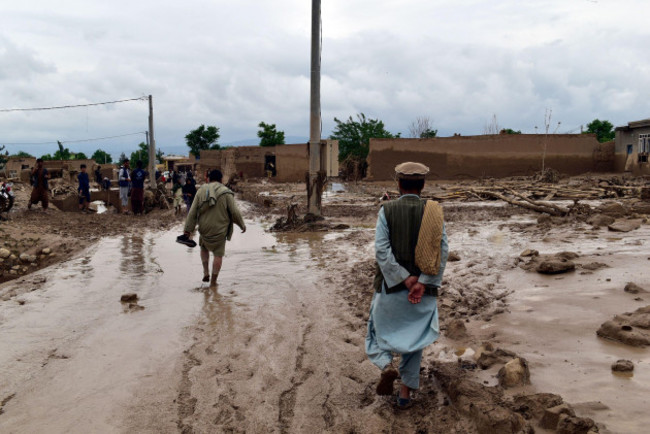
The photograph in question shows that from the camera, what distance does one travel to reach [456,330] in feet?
15.2

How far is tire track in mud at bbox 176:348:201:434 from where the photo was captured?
127 inches

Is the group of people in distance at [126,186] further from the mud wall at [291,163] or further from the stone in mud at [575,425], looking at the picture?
the mud wall at [291,163]

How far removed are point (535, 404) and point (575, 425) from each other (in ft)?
1.06

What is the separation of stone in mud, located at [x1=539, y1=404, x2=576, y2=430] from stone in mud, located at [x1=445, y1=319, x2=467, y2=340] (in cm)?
164

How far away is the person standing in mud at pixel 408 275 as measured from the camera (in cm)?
326

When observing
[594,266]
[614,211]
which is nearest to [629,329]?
[594,266]

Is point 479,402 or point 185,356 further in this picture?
point 185,356

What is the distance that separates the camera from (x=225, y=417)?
3.34 metres

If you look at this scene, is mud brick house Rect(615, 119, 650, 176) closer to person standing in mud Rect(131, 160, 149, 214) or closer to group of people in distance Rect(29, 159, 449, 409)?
person standing in mud Rect(131, 160, 149, 214)

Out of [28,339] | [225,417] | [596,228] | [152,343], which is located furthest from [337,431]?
[596,228]

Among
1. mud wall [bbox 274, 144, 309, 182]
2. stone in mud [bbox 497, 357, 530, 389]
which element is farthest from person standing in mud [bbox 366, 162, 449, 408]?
mud wall [bbox 274, 144, 309, 182]

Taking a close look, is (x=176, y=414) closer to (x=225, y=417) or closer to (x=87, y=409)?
(x=225, y=417)

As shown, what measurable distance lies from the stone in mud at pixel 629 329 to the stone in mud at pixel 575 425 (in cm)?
128

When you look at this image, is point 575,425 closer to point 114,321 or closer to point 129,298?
point 114,321
